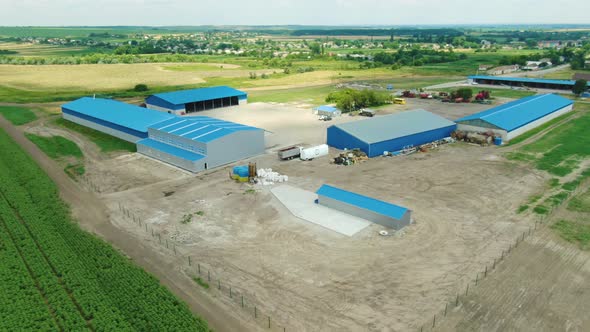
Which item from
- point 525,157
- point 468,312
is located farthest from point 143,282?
point 525,157

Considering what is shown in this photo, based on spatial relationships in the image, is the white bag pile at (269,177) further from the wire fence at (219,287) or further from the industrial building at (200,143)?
the wire fence at (219,287)

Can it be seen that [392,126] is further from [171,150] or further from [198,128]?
[171,150]

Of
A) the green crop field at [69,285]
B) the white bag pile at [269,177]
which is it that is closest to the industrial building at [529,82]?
the white bag pile at [269,177]

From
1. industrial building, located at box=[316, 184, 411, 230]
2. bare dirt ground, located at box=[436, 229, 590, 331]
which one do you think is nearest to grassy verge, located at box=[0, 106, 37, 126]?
industrial building, located at box=[316, 184, 411, 230]

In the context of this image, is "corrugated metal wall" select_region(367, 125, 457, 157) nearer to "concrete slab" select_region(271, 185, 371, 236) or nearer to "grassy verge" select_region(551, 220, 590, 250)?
"concrete slab" select_region(271, 185, 371, 236)

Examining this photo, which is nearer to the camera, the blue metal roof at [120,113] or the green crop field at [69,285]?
the green crop field at [69,285]

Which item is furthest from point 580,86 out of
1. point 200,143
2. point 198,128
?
point 200,143
